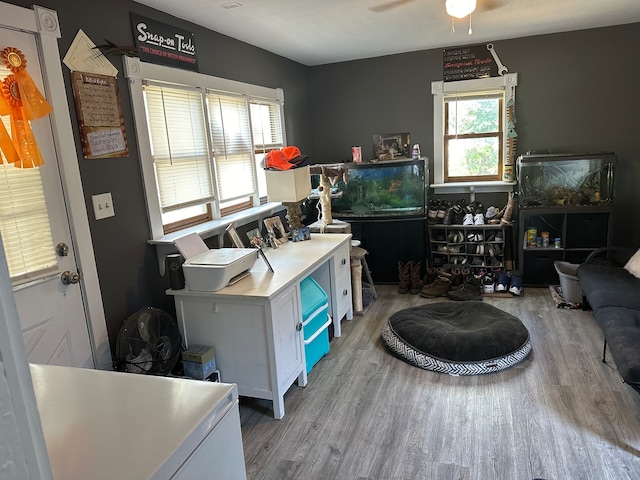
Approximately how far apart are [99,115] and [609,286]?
3.42 metres

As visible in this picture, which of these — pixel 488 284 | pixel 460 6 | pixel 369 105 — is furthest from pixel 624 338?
pixel 369 105

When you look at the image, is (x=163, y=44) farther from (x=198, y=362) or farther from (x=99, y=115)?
(x=198, y=362)

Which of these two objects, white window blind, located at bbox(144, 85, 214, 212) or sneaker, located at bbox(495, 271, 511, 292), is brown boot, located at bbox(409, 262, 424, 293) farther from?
white window blind, located at bbox(144, 85, 214, 212)

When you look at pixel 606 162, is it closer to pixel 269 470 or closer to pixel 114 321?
pixel 269 470

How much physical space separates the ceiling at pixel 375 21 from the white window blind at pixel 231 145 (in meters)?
0.54

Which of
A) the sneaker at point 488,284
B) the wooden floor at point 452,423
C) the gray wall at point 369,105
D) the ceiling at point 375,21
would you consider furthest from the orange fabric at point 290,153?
the sneaker at point 488,284

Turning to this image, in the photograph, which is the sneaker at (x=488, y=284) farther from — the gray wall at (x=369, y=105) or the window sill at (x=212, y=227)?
the window sill at (x=212, y=227)

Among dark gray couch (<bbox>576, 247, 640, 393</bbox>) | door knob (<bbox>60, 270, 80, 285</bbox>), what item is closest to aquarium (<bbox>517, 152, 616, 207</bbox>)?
dark gray couch (<bbox>576, 247, 640, 393</bbox>)

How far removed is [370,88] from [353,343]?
289cm

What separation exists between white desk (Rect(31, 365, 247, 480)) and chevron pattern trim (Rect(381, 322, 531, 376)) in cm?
188

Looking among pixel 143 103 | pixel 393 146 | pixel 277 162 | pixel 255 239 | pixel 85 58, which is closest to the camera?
pixel 85 58

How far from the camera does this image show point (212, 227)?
3.15 meters

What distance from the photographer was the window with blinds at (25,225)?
192cm

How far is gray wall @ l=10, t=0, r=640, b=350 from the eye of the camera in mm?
2518
